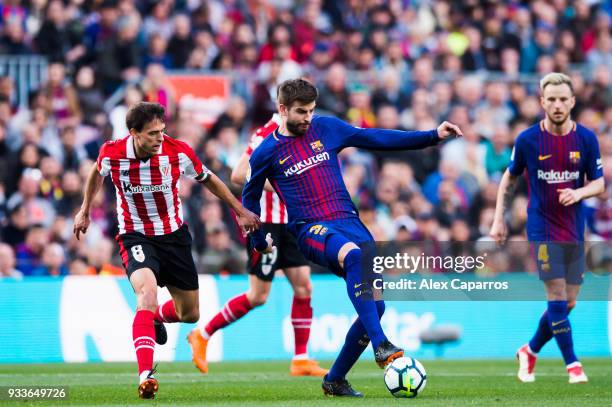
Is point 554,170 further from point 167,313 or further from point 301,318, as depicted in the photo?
point 167,313

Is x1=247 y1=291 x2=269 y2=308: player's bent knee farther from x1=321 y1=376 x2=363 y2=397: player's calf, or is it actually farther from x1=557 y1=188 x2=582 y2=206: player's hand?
x1=557 y1=188 x2=582 y2=206: player's hand

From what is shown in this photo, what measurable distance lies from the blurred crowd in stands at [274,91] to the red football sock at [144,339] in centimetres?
597

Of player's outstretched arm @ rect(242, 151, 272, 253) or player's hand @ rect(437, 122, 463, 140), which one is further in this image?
player's outstretched arm @ rect(242, 151, 272, 253)

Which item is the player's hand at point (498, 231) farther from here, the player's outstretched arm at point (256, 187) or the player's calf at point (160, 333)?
the player's calf at point (160, 333)

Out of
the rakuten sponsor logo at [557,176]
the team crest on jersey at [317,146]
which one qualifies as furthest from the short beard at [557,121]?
the team crest on jersey at [317,146]

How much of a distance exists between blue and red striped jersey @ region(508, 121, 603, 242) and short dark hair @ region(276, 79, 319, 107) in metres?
2.55

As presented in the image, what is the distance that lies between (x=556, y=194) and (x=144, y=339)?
3919 millimetres

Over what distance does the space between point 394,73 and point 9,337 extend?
25.2 feet

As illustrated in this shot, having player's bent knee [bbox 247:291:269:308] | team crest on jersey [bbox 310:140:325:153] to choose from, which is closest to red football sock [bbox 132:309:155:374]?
team crest on jersey [bbox 310:140:325:153]

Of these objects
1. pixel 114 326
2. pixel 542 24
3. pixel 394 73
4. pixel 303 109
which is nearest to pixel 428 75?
pixel 394 73

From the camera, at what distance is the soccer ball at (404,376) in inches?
316

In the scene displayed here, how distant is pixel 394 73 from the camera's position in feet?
61.2

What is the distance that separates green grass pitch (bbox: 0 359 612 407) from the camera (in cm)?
843

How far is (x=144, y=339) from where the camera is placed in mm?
8711
